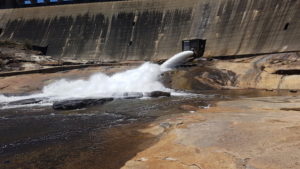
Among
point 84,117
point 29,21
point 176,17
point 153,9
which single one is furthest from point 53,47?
point 84,117

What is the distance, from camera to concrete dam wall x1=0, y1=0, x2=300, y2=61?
69.4ft

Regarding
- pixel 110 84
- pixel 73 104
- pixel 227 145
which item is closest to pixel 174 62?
pixel 110 84

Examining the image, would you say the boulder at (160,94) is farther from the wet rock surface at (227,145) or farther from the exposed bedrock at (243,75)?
the wet rock surface at (227,145)

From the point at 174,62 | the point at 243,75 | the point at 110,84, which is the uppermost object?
the point at 174,62

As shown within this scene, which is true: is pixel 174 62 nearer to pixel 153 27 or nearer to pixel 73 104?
pixel 73 104

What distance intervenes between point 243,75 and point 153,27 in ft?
47.3

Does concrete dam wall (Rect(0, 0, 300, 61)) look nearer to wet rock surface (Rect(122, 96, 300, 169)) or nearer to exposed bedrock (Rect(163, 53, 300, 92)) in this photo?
exposed bedrock (Rect(163, 53, 300, 92))

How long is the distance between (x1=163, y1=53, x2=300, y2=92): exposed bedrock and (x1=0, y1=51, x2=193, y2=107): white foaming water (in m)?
0.93

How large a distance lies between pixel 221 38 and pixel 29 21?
2195 centimetres

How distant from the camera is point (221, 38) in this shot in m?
23.5

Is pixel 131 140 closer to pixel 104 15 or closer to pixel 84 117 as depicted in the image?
pixel 84 117

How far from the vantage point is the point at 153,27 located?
2781 centimetres

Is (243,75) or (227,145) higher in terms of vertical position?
(243,75)

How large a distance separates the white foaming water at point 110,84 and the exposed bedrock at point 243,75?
929mm
